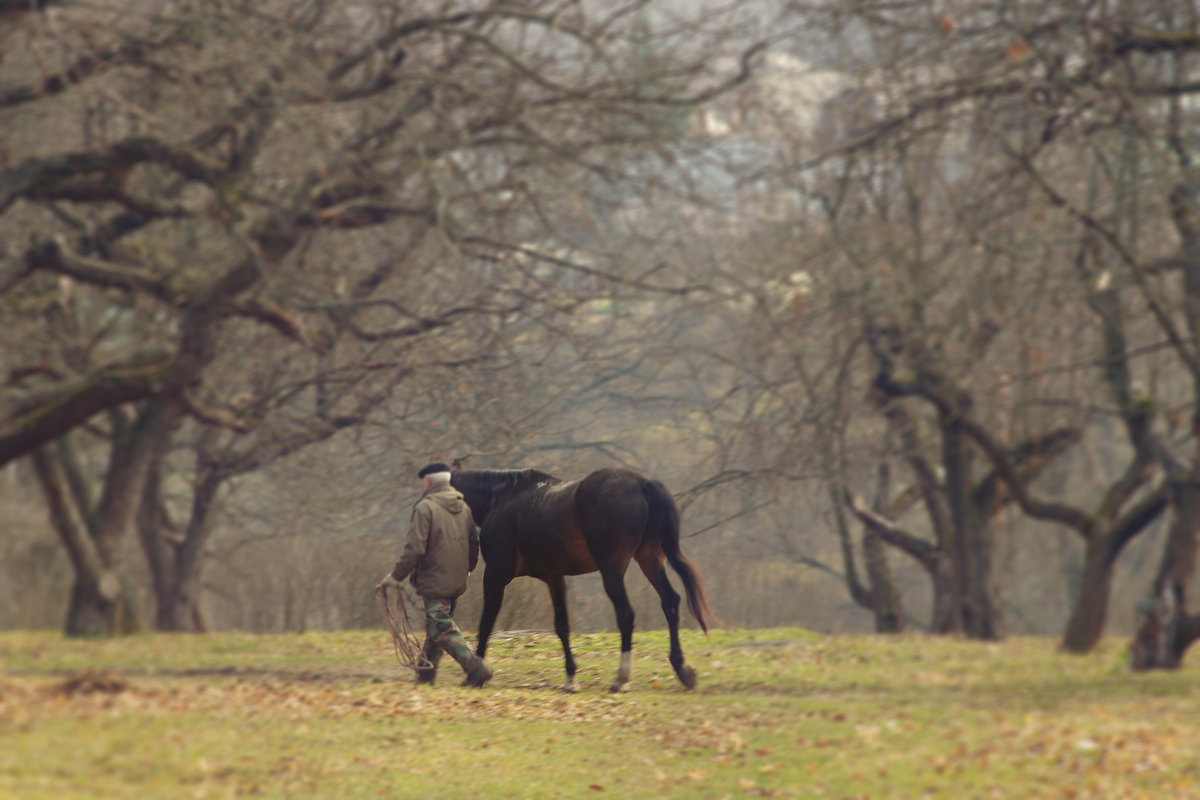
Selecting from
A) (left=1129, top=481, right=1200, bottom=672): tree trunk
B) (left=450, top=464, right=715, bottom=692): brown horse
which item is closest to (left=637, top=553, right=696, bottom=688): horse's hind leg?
(left=450, top=464, right=715, bottom=692): brown horse

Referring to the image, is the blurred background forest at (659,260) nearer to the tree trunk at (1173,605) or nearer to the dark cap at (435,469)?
the tree trunk at (1173,605)

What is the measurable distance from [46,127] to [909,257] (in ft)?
32.5

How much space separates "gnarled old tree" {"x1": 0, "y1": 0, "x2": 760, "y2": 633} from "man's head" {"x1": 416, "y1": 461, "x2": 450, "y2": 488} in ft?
15.8

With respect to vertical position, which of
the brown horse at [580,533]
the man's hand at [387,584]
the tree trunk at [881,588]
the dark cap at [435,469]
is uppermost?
the dark cap at [435,469]

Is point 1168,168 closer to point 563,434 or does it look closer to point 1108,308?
point 1108,308

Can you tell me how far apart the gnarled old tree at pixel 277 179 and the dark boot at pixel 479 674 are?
4647mm

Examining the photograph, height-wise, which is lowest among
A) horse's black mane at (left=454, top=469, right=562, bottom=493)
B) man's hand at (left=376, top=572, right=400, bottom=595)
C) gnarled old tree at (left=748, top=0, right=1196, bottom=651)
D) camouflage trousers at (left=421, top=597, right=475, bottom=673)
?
camouflage trousers at (left=421, top=597, right=475, bottom=673)

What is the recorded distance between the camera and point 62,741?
237 cm

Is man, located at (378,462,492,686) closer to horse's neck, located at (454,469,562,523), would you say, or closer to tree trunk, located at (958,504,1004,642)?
horse's neck, located at (454,469,562,523)

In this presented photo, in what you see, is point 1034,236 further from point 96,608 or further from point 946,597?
point 96,608

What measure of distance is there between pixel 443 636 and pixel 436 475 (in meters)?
0.40

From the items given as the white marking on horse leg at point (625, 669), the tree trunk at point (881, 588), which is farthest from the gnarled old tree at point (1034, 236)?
the white marking on horse leg at point (625, 669)

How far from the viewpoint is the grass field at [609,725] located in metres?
2.44

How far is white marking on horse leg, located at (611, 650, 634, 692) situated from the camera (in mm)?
2758
